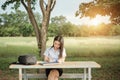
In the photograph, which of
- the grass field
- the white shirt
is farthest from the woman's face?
the grass field

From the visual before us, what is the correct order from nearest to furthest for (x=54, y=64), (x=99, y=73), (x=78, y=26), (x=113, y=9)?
(x=54, y=64) → (x=99, y=73) → (x=113, y=9) → (x=78, y=26)

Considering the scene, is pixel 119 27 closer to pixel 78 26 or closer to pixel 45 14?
pixel 78 26

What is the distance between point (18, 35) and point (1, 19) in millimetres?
1093

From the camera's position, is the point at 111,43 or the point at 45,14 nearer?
the point at 45,14

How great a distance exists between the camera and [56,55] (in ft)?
24.6

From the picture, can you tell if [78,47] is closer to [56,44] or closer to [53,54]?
[53,54]

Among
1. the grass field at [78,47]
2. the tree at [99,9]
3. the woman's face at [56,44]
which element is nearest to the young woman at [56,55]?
the woman's face at [56,44]

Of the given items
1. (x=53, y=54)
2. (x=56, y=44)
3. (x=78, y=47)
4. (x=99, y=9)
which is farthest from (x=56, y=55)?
(x=78, y=47)

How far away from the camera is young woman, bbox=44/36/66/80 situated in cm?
715

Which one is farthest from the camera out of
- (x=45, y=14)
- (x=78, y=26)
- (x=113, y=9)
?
(x=78, y=26)

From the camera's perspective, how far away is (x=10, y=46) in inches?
741

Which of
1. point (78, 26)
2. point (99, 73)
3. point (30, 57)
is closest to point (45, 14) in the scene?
point (99, 73)

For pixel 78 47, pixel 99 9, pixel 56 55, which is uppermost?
pixel 99 9

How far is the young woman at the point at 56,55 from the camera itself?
715cm
